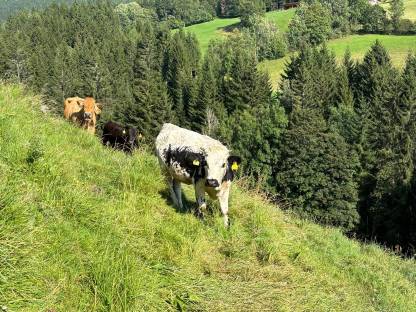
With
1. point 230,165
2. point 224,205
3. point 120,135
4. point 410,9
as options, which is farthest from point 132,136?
point 410,9

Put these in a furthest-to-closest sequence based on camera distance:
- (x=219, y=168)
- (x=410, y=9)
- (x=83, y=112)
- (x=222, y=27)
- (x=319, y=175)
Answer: (x=222, y=27) → (x=410, y=9) → (x=319, y=175) → (x=83, y=112) → (x=219, y=168)

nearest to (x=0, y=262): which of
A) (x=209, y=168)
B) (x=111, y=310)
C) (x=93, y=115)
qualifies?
(x=111, y=310)

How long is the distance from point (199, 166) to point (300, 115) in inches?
1866

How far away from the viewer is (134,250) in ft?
19.1

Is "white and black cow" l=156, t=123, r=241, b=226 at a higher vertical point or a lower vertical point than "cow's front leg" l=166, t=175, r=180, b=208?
higher

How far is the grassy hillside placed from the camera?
185 inches

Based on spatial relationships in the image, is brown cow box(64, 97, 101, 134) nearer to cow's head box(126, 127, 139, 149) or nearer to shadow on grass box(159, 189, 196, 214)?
cow's head box(126, 127, 139, 149)

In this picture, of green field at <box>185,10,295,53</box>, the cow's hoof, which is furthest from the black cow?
green field at <box>185,10,295,53</box>

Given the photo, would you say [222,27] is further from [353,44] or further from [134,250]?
[134,250]

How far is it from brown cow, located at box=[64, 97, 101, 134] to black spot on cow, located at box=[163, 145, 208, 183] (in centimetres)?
804

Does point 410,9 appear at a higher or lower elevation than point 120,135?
higher

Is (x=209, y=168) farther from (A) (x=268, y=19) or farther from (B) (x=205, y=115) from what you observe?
(A) (x=268, y=19)

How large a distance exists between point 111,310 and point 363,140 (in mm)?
53244

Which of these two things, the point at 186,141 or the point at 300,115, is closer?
the point at 186,141
